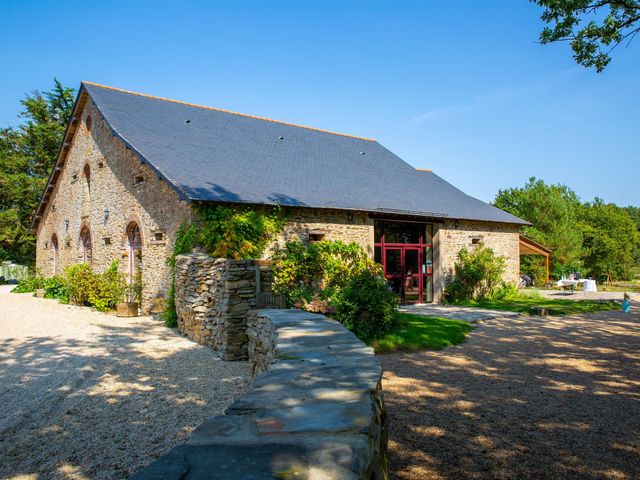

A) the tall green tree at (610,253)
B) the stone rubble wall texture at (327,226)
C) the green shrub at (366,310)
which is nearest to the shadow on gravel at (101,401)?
the green shrub at (366,310)

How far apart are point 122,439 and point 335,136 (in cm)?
1576

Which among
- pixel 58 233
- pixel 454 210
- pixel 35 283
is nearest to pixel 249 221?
pixel 454 210

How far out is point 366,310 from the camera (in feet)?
25.4

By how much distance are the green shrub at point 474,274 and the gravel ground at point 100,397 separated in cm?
974

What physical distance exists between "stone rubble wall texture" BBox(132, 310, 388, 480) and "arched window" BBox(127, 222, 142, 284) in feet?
32.9

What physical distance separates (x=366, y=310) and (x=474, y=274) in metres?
8.20

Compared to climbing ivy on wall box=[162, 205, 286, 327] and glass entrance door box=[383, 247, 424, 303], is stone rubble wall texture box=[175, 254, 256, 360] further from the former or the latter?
glass entrance door box=[383, 247, 424, 303]

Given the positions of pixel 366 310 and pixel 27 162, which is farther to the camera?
pixel 27 162

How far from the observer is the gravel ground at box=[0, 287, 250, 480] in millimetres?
3516

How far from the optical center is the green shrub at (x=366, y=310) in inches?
298

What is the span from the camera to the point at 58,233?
17.7 metres

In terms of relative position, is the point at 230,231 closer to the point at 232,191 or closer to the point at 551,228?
the point at 232,191

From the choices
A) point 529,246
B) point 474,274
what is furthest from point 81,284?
point 529,246

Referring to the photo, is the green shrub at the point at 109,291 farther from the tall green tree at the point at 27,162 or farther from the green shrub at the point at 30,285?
the tall green tree at the point at 27,162
